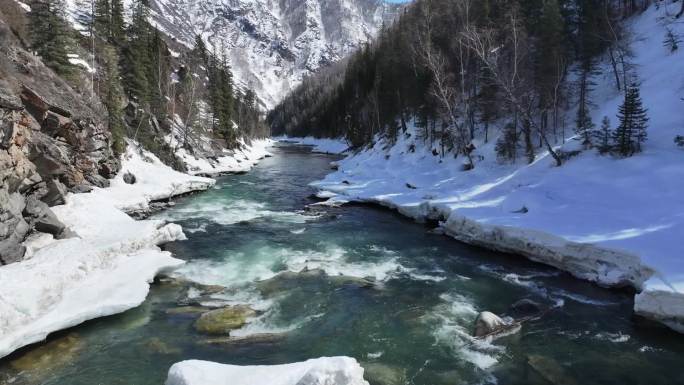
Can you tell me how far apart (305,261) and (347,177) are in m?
24.2

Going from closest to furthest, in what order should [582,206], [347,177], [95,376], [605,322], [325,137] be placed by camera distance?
[95,376] < [605,322] < [582,206] < [347,177] < [325,137]

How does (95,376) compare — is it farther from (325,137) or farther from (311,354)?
(325,137)

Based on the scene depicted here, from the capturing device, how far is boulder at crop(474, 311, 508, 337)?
1244 centimetres

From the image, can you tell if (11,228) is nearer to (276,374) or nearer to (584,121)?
(276,374)

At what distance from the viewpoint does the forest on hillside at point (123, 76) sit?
31.7 metres

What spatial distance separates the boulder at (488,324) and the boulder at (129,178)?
90.6ft

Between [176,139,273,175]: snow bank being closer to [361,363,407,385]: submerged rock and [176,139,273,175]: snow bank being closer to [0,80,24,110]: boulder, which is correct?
[0,80,24,110]: boulder

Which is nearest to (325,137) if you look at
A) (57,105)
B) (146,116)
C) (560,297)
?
(146,116)

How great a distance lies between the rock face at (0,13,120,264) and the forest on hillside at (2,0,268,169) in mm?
4733

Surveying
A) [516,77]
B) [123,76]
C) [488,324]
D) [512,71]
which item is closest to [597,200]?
[488,324]

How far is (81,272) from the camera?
14.6 m

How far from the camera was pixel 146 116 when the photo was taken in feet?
143

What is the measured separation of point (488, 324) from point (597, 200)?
38.1ft

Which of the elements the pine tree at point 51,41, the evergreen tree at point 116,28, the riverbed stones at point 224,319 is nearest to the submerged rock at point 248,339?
the riverbed stones at point 224,319
